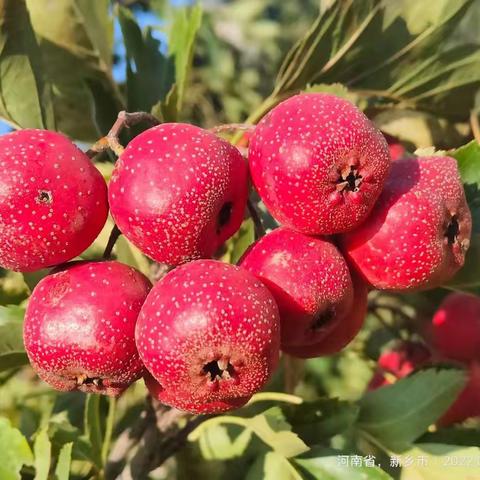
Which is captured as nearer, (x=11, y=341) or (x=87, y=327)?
(x=87, y=327)

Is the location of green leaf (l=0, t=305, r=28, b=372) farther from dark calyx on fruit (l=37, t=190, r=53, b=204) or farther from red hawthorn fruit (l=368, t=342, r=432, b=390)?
red hawthorn fruit (l=368, t=342, r=432, b=390)

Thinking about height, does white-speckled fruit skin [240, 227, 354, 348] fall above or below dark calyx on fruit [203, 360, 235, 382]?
above

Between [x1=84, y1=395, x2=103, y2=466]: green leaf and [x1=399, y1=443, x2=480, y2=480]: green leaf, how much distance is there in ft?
1.86

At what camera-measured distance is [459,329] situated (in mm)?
1702

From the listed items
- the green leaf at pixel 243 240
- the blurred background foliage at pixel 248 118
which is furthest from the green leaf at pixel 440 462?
the green leaf at pixel 243 240

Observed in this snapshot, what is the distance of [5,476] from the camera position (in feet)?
3.77

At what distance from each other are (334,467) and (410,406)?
0.89ft

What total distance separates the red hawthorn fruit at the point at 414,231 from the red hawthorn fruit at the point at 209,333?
0.20 m

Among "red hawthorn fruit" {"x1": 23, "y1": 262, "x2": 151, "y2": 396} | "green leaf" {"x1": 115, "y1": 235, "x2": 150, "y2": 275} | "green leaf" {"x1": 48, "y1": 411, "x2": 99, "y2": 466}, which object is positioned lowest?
"green leaf" {"x1": 48, "y1": 411, "x2": 99, "y2": 466}

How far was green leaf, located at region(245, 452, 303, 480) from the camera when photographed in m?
1.25

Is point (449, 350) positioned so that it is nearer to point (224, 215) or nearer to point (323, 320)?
point (323, 320)

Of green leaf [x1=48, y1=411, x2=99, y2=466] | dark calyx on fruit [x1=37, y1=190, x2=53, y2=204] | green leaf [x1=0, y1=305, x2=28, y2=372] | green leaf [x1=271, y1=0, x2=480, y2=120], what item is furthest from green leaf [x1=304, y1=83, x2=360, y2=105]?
green leaf [x1=48, y1=411, x2=99, y2=466]

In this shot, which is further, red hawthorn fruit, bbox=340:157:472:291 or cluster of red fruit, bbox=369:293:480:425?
cluster of red fruit, bbox=369:293:480:425

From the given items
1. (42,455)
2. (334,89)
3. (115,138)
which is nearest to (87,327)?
(115,138)
